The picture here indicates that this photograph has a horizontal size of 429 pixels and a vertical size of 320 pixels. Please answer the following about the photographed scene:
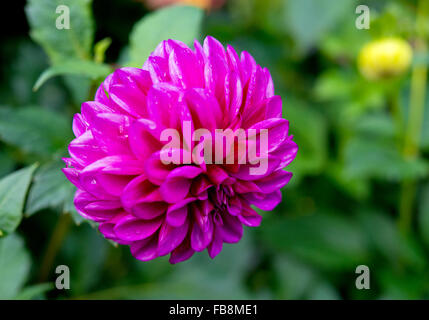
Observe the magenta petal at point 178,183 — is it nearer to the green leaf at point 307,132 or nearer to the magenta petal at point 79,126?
the magenta petal at point 79,126

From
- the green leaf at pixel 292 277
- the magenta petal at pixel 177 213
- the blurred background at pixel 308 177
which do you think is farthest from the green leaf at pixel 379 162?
the magenta petal at pixel 177 213

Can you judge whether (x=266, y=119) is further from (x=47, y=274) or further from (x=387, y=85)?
(x=387, y=85)

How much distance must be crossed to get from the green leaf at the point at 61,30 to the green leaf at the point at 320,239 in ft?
2.58

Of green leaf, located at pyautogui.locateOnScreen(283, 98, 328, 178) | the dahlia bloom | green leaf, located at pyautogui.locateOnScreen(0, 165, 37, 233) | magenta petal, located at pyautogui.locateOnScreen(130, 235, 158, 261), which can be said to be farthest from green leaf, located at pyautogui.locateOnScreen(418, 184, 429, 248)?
green leaf, located at pyautogui.locateOnScreen(0, 165, 37, 233)

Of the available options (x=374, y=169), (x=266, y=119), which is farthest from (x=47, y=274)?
(x=374, y=169)

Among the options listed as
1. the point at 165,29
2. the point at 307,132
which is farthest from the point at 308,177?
the point at 165,29

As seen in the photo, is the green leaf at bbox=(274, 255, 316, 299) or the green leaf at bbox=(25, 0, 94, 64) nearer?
the green leaf at bbox=(25, 0, 94, 64)

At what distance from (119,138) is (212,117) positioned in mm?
122

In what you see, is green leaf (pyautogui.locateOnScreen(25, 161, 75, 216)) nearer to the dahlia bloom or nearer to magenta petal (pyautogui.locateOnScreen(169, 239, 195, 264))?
the dahlia bloom

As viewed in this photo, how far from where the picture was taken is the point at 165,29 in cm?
82

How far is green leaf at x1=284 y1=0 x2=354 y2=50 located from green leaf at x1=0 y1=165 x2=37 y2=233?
101 centimetres

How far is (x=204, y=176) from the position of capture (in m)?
0.62

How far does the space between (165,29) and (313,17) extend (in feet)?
2.55

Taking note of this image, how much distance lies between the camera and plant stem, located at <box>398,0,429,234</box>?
4.22 feet
